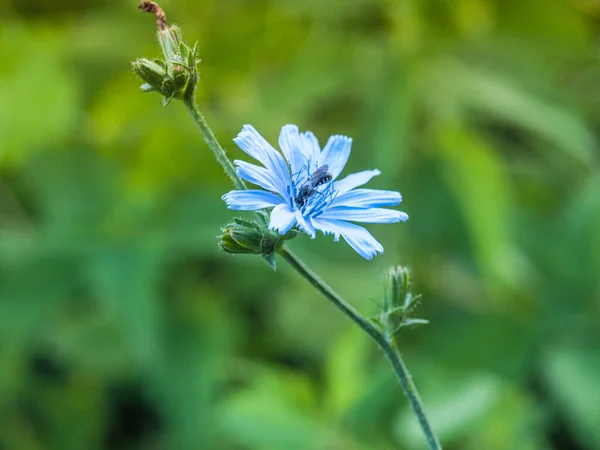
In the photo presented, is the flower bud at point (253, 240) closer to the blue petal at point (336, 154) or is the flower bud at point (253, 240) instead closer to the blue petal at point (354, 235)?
the blue petal at point (354, 235)

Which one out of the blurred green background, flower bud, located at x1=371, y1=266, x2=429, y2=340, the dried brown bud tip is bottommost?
flower bud, located at x1=371, y1=266, x2=429, y2=340

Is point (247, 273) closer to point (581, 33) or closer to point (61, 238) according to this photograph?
point (61, 238)

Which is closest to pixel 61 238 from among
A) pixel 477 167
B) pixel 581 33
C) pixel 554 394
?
pixel 477 167

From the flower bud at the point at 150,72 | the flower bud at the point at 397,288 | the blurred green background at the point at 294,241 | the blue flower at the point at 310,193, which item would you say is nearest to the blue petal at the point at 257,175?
the blue flower at the point at 310,193

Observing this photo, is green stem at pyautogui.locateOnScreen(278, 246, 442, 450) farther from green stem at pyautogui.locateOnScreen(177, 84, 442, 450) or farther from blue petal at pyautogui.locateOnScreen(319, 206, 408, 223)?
blue petal at pyautogui.locateOnScreen(319, 206, 408, 223)

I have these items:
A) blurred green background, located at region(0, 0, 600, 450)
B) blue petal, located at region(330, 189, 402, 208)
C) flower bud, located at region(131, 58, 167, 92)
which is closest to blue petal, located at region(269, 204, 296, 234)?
blue petal, located at region(330, 189, 402, 208)
